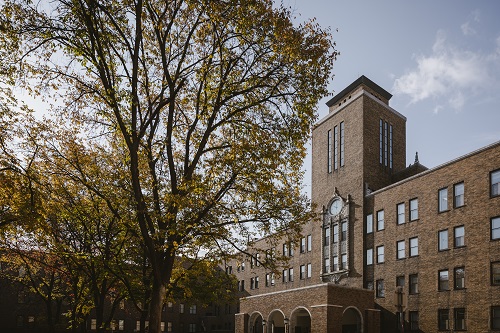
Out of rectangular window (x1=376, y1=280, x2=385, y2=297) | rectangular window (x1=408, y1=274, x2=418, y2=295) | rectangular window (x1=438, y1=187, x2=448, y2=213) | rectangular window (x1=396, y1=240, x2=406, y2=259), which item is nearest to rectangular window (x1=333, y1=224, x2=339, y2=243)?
rectangular window (x1=376, y1=280, x2=385, y2=297)

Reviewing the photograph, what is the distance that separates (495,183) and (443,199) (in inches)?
178

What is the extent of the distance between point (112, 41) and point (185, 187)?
4.32 metres

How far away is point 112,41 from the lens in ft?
41.6

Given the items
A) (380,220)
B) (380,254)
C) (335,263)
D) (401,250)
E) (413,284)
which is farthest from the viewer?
(335,263)

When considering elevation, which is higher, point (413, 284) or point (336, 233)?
point (336, 233)

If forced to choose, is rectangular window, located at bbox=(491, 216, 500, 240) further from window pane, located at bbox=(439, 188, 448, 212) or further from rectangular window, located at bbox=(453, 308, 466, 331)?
rectangular window, located at bbox=(453, 308, 466, 331)

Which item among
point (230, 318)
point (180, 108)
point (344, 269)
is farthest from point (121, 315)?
point (180, 108)

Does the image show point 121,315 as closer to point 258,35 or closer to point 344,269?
point 344,269

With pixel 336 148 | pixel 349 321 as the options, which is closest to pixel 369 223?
pixel 349 321

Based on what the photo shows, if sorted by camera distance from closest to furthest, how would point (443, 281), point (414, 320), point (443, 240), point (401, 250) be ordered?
point (443, 281)
point (443, 240)
point (414, 320)
point (401, 250)

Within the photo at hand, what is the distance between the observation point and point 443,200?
35000 millimetres

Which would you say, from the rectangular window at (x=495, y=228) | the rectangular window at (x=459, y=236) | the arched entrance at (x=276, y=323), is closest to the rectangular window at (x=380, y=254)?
the rectangular window at (x=459, y=236)

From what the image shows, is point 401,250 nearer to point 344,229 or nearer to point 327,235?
point 344,229

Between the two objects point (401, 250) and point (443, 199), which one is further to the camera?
point (401, 250)
